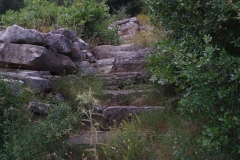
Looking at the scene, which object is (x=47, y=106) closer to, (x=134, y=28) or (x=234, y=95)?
(x=234, y=95)

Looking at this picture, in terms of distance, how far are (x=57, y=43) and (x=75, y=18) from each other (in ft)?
8.00

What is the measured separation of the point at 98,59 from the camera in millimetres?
8242

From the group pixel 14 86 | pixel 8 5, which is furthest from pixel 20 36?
pixel 8 5

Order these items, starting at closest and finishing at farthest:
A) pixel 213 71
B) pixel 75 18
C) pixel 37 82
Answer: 1. pixel 213 71
2. pixel 37 82
3. pixel 75 18

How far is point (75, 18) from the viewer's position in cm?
876

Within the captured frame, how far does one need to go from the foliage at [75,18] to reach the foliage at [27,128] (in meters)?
3.64

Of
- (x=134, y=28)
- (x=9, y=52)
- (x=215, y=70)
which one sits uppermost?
(x=215, y=70)

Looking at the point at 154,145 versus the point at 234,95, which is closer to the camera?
the point at 234,95

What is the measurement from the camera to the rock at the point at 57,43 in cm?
645

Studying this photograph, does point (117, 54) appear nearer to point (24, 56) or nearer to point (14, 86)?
point (24, 56)

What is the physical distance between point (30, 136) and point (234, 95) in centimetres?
248

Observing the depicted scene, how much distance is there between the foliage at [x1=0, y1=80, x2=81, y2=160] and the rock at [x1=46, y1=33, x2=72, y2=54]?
1.79 meters

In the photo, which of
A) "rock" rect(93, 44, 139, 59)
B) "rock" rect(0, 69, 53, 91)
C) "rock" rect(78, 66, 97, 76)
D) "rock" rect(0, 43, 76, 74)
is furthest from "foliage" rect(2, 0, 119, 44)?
"rock" rect(0, 69, 53, 91)

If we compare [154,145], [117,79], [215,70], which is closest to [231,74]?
[215,70]
